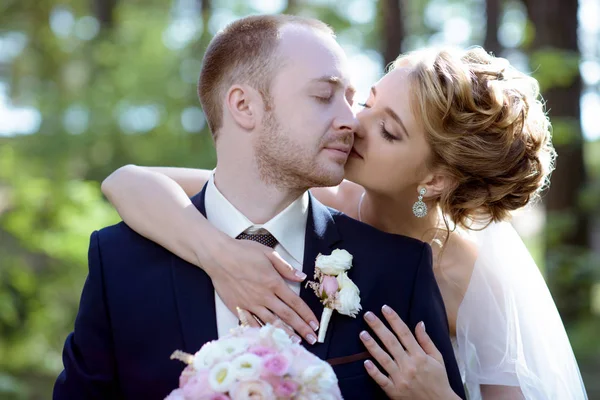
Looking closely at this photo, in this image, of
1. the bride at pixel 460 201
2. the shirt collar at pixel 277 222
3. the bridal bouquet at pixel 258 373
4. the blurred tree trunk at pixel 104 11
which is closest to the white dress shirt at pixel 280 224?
the shirt collar at pixel 277 222

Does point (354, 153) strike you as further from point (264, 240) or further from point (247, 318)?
point (247, 318)

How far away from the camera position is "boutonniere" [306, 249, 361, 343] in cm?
271

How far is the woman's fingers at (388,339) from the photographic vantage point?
2744 millimetres

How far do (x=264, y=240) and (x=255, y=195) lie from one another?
0.18 m

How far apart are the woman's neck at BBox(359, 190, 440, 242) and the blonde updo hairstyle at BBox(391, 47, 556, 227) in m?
0.21

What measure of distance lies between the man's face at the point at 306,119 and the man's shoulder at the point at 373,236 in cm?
→ 27

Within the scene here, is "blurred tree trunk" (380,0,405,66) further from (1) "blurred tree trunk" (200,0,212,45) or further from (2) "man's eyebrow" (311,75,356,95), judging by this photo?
(2) "man's eyebrow" (311,75,356,95)

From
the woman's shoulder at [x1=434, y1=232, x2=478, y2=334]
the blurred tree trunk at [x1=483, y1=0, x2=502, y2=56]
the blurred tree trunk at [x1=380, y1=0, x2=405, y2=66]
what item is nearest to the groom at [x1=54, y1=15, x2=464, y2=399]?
the woman's shoulder at [x1=434, y1=232, x2=478, y2=334]

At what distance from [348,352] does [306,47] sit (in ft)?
3.86

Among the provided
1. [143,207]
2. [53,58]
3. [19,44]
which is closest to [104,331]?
[143,207]

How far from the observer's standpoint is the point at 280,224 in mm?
2951

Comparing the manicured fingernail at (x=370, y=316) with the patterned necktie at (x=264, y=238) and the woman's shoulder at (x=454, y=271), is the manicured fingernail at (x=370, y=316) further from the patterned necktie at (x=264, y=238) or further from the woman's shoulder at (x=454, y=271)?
the woman's shoulder at (x=454, y=271)

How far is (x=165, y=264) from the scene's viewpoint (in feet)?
9.53

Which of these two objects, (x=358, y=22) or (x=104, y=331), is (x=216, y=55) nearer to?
(x=104, y=331)
